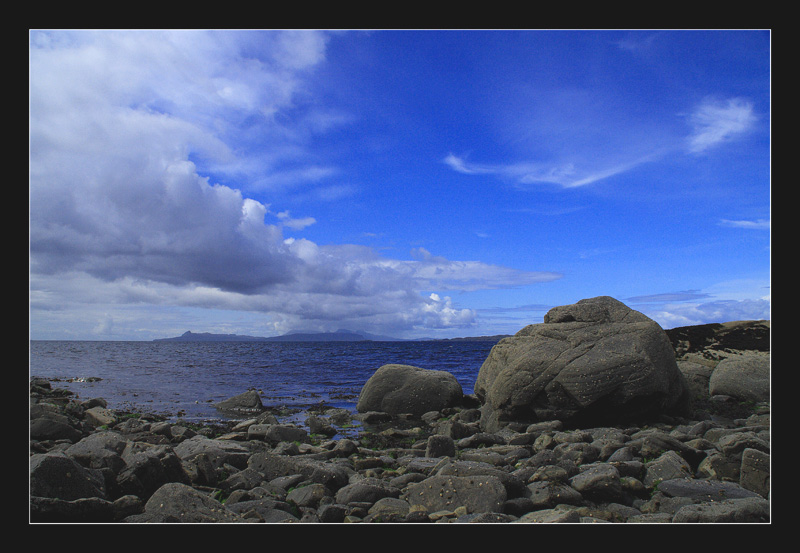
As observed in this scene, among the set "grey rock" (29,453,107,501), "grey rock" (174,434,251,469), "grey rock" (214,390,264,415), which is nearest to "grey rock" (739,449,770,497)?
"grey rock" (174,434,251,469)

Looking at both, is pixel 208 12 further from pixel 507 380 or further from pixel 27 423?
Answer: pixel 507 380

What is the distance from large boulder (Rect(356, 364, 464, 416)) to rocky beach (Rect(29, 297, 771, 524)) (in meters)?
0.05

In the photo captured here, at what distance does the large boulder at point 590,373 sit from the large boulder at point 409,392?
3.41 m

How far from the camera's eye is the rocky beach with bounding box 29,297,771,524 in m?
5.82

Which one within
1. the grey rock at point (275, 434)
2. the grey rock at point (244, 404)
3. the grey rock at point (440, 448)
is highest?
the grey rock at point (440, 448)

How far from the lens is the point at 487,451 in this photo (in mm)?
9680

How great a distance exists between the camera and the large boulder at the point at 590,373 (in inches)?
455

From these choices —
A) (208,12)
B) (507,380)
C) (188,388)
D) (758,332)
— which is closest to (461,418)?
(507,380)

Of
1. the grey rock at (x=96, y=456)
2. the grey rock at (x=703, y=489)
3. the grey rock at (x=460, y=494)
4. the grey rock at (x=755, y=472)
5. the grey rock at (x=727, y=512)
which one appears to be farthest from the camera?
the grey rock at (x=96, y=456)

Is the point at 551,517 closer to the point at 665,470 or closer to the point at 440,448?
the point at 665,470

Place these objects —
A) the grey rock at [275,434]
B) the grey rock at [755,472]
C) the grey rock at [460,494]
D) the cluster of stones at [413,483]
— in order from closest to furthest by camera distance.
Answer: the cluster of stones at [413,483] → the grey rock at [460,494] → the grey rock at [755,472] → the grey rock at [275,434]

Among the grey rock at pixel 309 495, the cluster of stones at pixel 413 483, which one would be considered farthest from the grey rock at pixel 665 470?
the grey rock at pixel 309 495

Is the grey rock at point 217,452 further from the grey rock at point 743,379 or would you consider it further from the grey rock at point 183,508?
the grey rock at point 743,379

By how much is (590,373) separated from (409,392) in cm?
729
